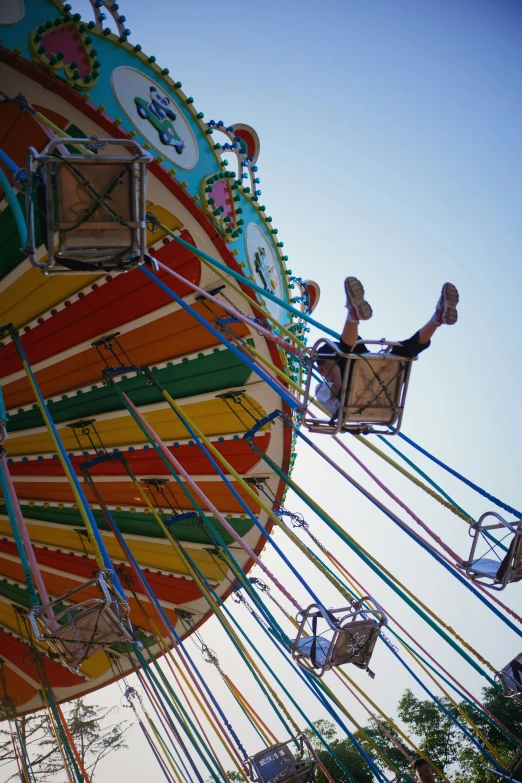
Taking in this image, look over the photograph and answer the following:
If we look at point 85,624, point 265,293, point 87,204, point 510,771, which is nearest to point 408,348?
point 265,293

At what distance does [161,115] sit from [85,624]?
3.95 meters

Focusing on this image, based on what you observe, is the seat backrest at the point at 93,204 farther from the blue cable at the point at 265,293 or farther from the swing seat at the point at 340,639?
the swing seat at the point at 340,639

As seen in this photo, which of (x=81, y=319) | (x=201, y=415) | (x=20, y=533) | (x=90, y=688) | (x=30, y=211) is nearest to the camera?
(x=30, y=211)

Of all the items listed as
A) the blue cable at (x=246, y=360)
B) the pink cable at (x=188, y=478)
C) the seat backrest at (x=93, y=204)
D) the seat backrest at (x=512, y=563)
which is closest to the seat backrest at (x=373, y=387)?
the blue cable at (x=246, y=360)

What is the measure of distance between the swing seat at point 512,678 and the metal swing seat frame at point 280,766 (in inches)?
86.2

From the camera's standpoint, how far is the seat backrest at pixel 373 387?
11.5ft

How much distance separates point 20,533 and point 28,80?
3153mm

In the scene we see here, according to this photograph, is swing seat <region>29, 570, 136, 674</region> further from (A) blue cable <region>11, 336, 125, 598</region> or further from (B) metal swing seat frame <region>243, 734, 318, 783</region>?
(B) metal swing seat frame <region>243, 734, 318, 783</region>

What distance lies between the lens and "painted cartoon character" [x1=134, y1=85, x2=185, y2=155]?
4836mm

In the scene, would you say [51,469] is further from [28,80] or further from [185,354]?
[28,80]

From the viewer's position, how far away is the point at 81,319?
20.3ft

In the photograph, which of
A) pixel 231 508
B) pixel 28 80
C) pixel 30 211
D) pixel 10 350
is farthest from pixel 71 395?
pixel 30 211

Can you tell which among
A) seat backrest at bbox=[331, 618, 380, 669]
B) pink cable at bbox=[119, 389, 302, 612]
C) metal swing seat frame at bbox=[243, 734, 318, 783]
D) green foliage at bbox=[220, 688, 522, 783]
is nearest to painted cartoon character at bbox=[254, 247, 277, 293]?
pink cable at bbox=[119, 389, 302, 612]

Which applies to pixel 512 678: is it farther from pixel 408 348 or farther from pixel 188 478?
pixel 408 348
